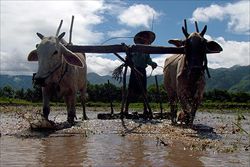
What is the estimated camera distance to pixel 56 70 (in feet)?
32.1

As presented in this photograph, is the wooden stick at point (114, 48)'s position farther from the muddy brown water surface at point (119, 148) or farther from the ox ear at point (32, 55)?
the muddy brown water surface at point (119, 148)

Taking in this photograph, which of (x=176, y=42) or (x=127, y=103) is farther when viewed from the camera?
(x=127, y=103)

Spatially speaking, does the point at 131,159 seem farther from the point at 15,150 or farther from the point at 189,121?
the point at 189,121

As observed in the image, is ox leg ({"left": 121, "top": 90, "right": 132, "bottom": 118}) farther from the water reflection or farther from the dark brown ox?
the water reflection

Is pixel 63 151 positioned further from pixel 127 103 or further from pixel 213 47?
pixel 127 103

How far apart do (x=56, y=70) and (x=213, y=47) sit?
372 cm

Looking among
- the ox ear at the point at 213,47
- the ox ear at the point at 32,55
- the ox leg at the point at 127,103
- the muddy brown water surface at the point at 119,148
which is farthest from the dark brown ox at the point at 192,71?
the ox ear at the point at 32,55

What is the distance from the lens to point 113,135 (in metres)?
8.59

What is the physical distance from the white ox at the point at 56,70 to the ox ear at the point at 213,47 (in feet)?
9.91

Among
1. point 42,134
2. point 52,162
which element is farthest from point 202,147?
point 42,134

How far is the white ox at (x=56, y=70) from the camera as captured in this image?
931cm

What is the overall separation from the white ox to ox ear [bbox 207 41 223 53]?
3020mm

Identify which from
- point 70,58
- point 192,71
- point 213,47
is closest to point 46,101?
point 70,58

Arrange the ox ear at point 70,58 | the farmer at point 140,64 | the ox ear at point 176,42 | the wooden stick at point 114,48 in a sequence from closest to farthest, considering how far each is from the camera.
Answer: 1. the ox ear at point 70,58
2. the wooden stick at point 114,48
3. the ox ear at point 176,42
4. the farmer at point 140,64
